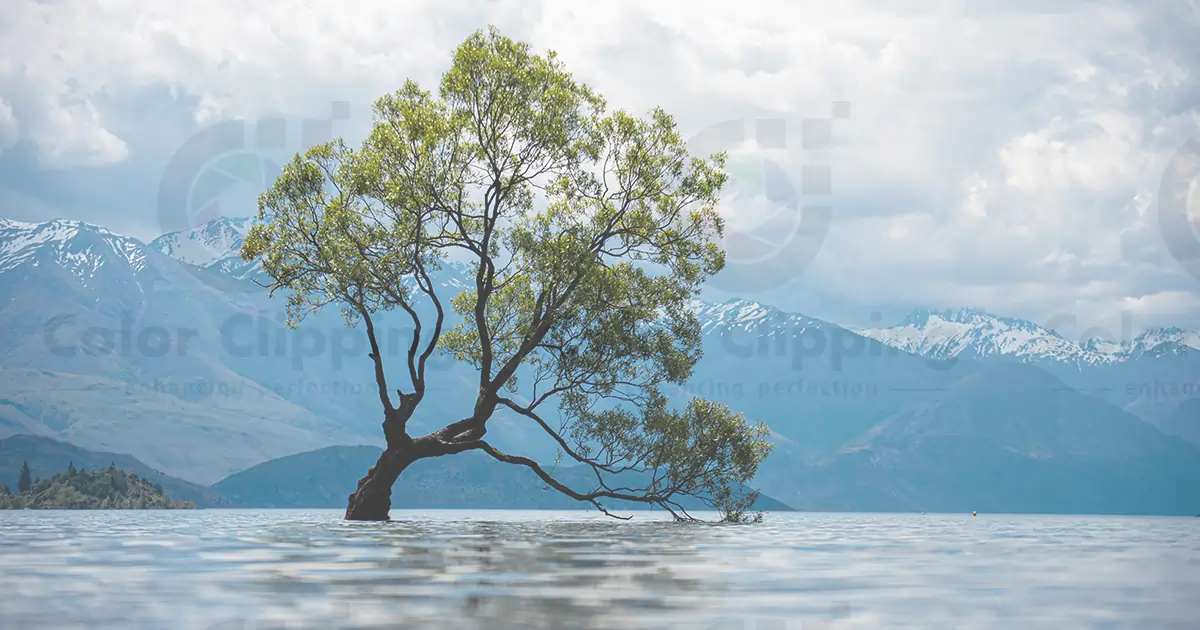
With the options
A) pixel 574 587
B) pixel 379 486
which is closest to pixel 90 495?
pixel 379 486

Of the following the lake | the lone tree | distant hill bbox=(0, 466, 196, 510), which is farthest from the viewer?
distant hill bbox=(0, 466, 196, 510)

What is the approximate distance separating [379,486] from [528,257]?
41.4 feet

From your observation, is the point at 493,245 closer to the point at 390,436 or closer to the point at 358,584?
the point at 390,436

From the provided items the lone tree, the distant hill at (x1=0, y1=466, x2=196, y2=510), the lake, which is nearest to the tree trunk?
the lone tree

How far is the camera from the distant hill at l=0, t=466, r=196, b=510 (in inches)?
6412

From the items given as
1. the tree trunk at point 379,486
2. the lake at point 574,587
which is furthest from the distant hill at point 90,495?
the lake at point 574,587

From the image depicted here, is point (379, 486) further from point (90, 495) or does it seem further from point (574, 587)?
point (90, 495)

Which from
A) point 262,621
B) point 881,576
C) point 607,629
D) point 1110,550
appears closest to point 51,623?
point 262,621

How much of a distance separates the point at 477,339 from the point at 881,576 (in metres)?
32.0

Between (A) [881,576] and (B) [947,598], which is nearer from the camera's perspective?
(B) [947,598]

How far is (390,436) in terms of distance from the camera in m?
48.4

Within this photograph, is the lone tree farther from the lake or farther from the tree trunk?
the lake

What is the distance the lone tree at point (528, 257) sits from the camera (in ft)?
148

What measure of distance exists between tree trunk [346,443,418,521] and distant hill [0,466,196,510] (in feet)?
405
